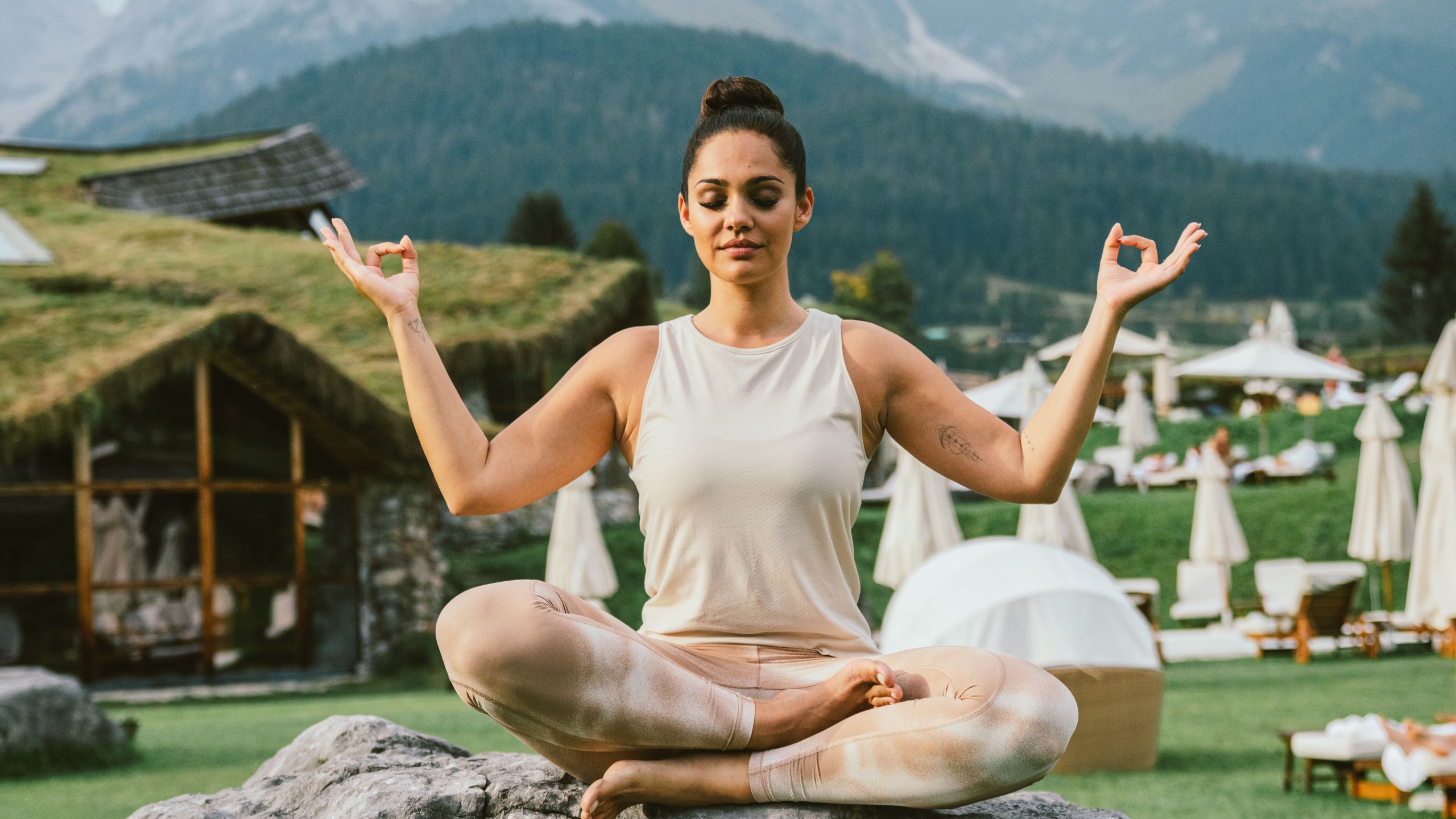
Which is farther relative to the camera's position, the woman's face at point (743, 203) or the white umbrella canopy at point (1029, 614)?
the white umbrella canopy at point (1029, 614)

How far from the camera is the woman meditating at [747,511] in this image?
2379 mm

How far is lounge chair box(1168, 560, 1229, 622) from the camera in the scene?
1858 cm

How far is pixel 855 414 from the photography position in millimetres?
2648

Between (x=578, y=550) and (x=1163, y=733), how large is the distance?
20.7 ft

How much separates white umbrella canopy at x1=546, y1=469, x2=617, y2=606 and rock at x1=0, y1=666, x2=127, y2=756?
5326 mm

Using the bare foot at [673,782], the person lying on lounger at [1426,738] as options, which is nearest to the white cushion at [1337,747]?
the person lying on lounger at [1426,738]

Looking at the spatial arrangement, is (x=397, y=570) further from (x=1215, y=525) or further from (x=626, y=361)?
(x=626, y=361)

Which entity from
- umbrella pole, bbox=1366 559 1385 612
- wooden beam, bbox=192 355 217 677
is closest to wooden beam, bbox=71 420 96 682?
wooden beam, bbox=192 355 217 677

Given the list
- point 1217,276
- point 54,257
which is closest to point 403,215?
point 1217,276

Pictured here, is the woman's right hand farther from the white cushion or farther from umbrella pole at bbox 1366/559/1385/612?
umbrella pole at bbox 1366/559/1385/612

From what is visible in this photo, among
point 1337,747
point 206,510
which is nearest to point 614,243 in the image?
point 206,510

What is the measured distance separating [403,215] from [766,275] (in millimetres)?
112058

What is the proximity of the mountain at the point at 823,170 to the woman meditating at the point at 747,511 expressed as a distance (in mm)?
90447

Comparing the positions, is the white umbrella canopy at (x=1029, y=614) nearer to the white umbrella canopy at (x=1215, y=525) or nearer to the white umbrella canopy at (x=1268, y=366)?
the white umbrella canopy at (x=1215, y=525)
